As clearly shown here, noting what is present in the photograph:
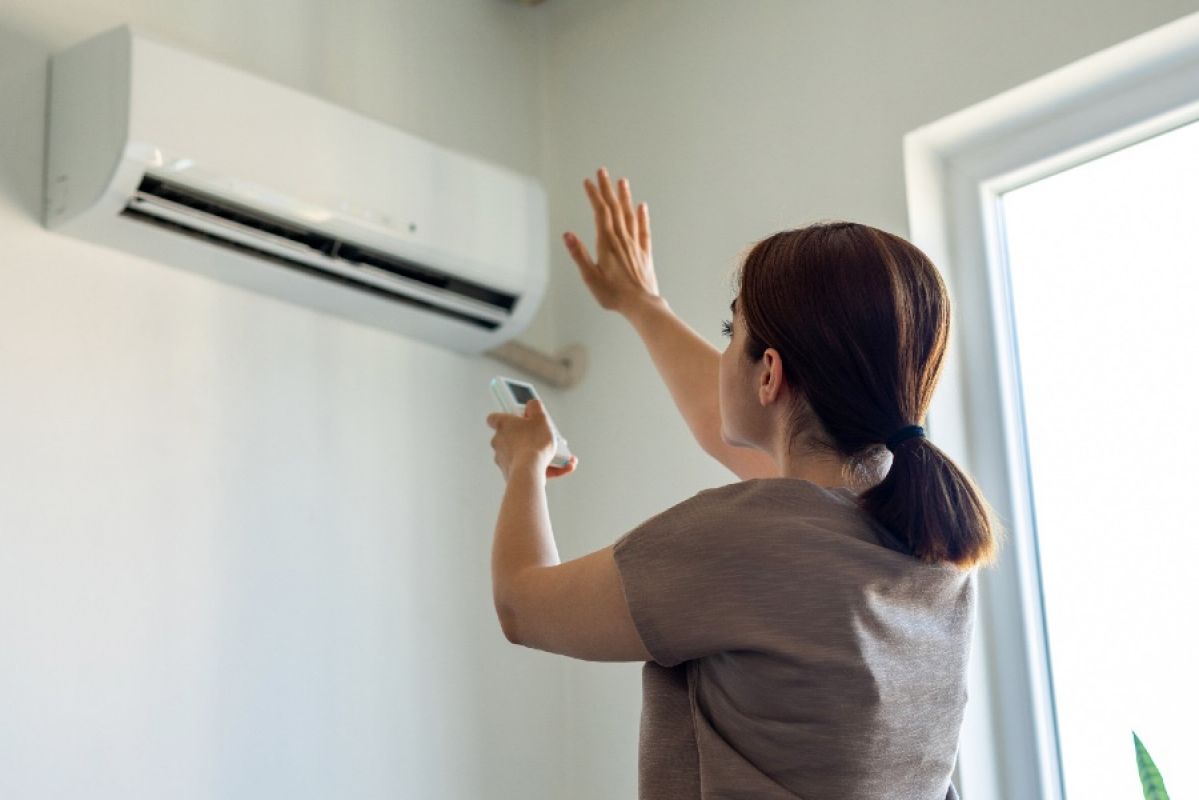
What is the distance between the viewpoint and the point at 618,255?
1.71m

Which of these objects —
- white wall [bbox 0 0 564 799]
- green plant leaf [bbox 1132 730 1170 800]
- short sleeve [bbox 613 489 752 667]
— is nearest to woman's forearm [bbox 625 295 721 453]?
short sleeve [bbox 613 489 752 667]

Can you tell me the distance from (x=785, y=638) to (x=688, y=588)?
8 cm

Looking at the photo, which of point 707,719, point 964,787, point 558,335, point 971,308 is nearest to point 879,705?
point 707,719

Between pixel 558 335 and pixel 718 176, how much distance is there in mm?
455

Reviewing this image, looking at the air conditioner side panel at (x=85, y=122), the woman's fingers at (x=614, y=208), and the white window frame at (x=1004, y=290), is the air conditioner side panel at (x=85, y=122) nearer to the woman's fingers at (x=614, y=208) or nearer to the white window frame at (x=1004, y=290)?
the woman's fingers at (x=614, y=208)

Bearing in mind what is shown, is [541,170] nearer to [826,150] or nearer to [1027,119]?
[826,150]

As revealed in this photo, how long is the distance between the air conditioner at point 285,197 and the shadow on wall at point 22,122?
17 millimetres

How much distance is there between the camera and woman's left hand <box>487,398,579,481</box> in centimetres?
132

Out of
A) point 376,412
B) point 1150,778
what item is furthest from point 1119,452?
point 376,412

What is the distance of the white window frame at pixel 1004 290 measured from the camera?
1916 millimetres

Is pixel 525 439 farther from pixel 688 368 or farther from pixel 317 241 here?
pixel 317 241

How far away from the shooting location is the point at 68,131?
1.88 m

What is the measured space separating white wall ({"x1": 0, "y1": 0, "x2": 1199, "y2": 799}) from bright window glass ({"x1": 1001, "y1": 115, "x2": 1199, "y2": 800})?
0.80 feet

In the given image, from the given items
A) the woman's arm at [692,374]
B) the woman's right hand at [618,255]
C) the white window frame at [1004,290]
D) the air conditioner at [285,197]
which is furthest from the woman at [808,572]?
the air conditioner at [285,197]
